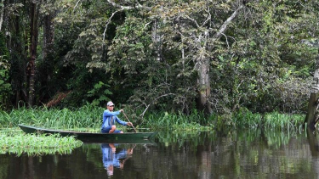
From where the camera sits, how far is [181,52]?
1795 centimetres

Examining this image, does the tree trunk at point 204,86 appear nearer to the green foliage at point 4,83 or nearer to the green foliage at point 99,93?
the green foliage at point 99,93

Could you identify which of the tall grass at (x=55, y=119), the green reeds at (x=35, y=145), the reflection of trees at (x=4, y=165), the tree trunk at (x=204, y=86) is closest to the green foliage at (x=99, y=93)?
the tall grass at (x=55, y=119)

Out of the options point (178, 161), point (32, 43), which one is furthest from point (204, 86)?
point (178, 161)

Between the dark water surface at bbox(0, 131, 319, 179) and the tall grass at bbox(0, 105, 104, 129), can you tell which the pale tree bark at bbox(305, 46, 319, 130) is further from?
the tall grass at bbox(0, 105, 104, 129)

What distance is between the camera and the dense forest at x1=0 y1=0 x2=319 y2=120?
53.9 feet

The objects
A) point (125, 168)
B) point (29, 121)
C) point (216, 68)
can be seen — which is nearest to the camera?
point (125, 168)

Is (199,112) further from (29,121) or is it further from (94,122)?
(29,121)

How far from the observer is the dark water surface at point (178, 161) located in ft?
27.6

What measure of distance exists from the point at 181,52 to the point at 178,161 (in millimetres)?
8442

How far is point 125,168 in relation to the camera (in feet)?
29.5

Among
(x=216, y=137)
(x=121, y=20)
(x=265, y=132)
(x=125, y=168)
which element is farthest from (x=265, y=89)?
(x=125, y=168)

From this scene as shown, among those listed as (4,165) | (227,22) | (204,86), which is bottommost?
(4,165)

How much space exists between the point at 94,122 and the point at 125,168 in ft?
29.5

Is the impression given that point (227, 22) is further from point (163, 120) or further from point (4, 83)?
point (4, 83)
